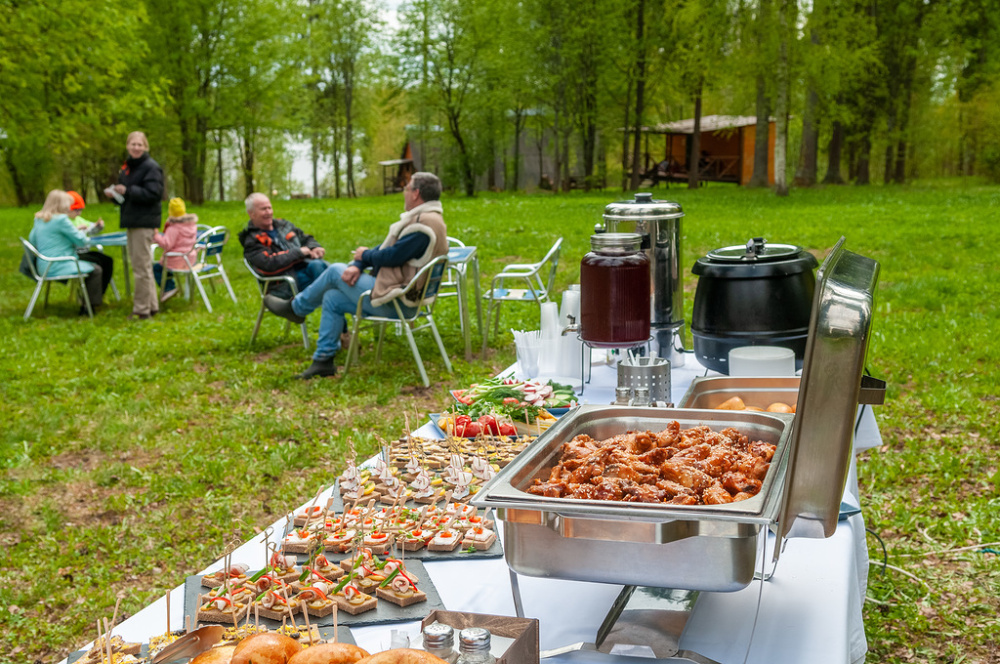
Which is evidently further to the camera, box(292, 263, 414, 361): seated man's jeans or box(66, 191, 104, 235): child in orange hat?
box(66, 191, 104, 235): child in orange hat

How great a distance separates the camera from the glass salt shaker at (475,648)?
1135mm

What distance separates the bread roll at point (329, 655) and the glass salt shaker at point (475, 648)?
0.16 meters

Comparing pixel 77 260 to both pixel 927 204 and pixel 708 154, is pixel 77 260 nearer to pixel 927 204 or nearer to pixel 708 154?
pixel 927 204

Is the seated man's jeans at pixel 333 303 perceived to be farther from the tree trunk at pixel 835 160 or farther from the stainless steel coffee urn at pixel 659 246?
the tree trunk at pixel 835 160

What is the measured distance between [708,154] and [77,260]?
28970mm

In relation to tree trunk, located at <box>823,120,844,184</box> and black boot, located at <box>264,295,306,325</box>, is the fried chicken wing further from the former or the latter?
tree trunk, located at <box>823,120,844,184</box>

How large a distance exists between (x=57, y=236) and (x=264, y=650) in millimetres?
8703

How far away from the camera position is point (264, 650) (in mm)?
1189

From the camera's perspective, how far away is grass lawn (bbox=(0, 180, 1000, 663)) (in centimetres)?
340

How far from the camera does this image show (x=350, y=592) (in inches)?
62.9

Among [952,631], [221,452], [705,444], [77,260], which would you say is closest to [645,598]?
[705,444]

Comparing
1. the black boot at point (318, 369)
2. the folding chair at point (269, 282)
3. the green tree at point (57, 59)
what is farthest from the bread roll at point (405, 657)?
the green tree at point (57, 59)

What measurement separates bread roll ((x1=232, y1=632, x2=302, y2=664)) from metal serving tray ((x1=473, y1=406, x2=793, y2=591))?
338 millimetres

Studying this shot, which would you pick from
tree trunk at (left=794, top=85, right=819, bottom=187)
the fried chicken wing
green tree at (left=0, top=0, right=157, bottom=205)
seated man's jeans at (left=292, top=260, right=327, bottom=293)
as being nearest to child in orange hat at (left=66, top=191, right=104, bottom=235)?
seated man's jeans at (left=292, top=260, right=327, bottom=293)
